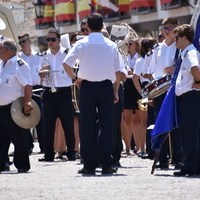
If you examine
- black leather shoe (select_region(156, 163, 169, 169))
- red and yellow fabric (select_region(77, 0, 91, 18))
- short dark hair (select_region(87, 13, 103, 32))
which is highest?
red and yellow fabric (select_region(77, 0, 91, 18))

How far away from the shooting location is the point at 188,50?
1059cm

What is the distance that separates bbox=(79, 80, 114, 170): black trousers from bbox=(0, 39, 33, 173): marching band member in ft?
3.15

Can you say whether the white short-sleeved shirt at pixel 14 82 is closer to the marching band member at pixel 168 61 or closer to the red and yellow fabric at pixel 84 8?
the marching band member at pixel 168 61

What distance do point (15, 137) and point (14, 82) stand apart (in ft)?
2.37

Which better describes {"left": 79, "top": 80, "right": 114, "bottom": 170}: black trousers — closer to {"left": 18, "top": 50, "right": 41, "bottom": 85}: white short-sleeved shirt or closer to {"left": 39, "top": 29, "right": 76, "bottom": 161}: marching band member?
{"left": 39, "top": 29, "right": 76, "bottom": 161}: marching band member

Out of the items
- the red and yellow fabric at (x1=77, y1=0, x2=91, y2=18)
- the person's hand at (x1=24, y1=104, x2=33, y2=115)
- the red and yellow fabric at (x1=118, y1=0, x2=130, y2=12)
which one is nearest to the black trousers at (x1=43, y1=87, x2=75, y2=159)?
the person's hand at (x1=24, y1=104, x2=33, y2=115)

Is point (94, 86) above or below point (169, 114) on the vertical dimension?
above

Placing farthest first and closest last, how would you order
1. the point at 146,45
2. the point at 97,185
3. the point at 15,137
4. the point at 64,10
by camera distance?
the point at 64,10 → the point at 146,45 → the point at 15,137 → the point at 97,185

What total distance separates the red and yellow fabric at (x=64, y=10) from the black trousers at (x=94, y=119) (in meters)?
33.2

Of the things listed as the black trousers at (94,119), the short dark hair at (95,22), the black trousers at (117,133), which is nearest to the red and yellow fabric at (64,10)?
the black trousers at (117,133)

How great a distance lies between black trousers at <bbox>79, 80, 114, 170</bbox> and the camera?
11.1m

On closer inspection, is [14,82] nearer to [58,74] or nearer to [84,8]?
[58,74]

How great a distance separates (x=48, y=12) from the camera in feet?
152

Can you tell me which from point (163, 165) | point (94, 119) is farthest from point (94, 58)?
point (163, 165)
